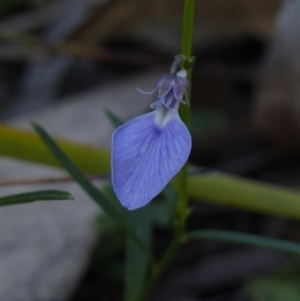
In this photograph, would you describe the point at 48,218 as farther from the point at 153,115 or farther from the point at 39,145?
the point at 153,115

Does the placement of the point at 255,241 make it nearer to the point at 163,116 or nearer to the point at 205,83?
the point at 163,116

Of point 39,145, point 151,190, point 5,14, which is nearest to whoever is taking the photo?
point 151,190

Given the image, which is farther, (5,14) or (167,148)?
(5,14)

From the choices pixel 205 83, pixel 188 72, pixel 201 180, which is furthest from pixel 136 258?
pixel 205 83

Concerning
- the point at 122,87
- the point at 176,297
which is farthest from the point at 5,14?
the point at 176,297

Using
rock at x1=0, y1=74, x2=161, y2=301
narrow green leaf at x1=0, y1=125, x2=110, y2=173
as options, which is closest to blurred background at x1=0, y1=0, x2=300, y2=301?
rock at x1=0, y1=74, x2=161, y2=301

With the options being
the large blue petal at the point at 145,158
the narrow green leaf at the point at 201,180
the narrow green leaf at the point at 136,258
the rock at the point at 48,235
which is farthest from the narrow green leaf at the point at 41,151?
the large blue petal at the point at 145,158

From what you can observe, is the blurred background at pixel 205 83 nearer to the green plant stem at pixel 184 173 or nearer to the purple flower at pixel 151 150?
the green plant stem at pixel 184 173
